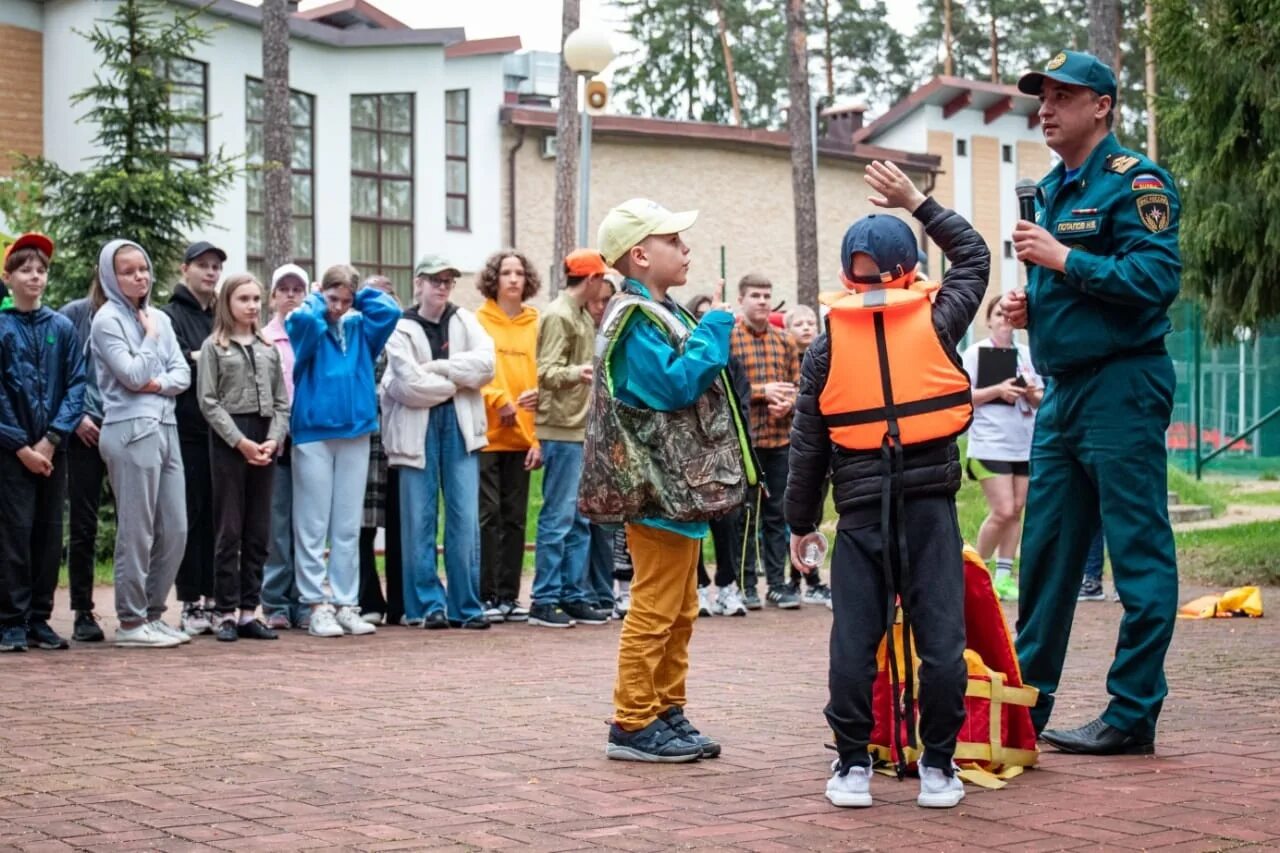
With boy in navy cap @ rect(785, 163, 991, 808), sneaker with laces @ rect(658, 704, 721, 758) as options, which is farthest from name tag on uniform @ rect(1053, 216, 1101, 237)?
sneaker with laces @ rect(658, 704, 721, 758)

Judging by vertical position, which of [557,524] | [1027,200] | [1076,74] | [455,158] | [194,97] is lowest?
[557,524]

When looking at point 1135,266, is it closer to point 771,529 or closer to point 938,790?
point 938,790

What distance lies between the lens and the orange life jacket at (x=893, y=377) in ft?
18.0

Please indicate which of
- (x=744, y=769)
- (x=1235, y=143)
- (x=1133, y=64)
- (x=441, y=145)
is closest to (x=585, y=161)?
(x=1235, y=143)

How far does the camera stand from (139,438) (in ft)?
32.6

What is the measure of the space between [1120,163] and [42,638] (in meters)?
6.84

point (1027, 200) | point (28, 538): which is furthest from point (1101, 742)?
point (28, 538)

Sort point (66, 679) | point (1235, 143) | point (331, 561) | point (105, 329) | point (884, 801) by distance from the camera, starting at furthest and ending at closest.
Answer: point (1235, 143) → point (331, 561) → point (105, 329) → point (66, 679) → point (884, 801)

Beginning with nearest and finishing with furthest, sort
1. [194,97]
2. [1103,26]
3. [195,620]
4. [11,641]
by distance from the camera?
[11,641]
[195,620]
[1103,26]
[194,97]

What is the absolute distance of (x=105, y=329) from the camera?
9883 mm

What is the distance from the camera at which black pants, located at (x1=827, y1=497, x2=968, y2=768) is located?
545cm

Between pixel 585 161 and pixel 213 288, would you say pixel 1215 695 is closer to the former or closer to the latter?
pixel 213 288

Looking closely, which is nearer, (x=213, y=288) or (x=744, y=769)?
(x=744, y=769)

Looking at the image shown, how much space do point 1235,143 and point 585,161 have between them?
19.0 ft
